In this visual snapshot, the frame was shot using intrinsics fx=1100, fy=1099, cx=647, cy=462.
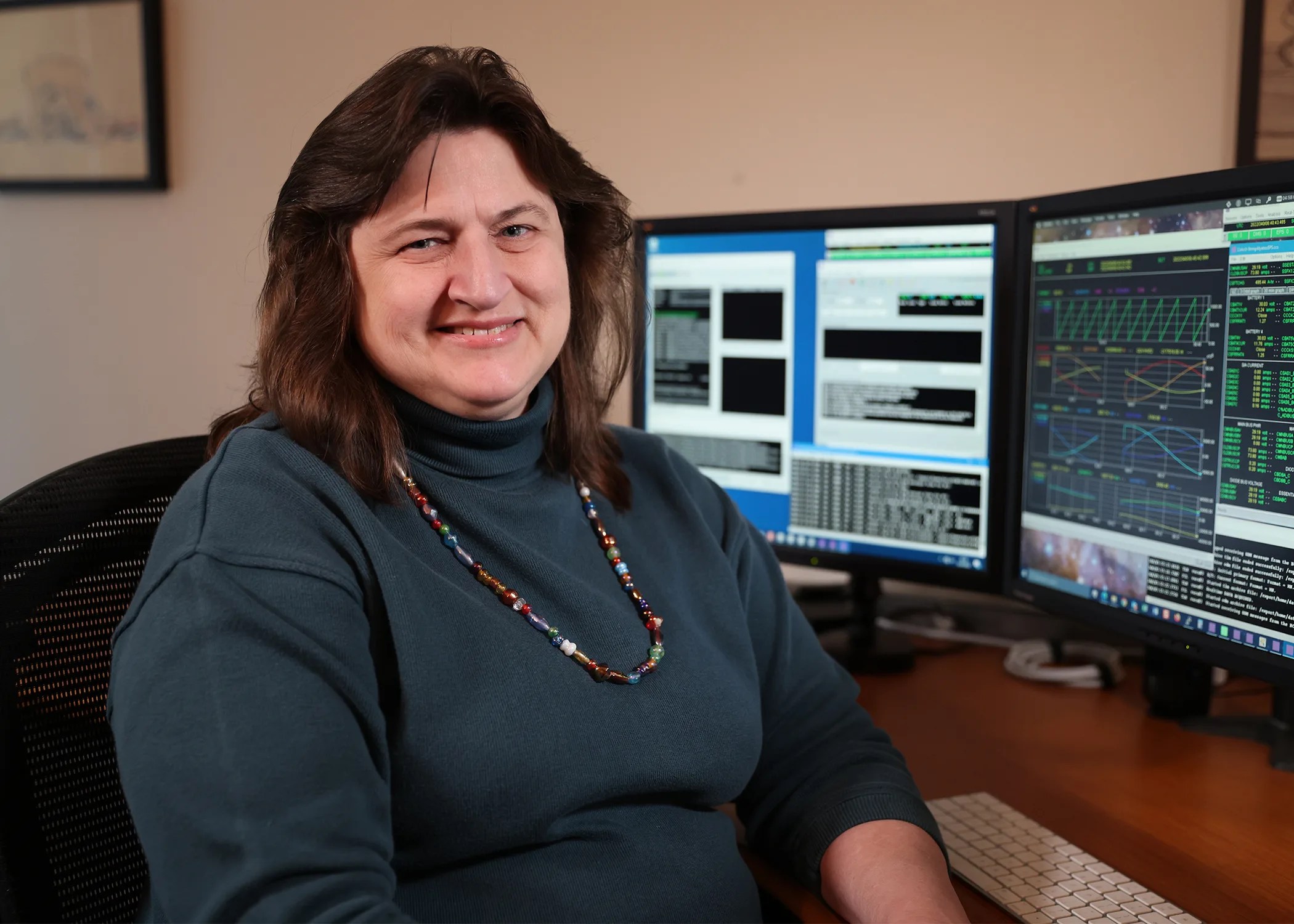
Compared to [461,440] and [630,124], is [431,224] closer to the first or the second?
[461,440]

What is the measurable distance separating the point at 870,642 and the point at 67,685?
40.5 inches

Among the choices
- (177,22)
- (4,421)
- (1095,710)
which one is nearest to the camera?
(1095,710)

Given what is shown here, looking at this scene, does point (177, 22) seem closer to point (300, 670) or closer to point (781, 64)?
point (781, 64)

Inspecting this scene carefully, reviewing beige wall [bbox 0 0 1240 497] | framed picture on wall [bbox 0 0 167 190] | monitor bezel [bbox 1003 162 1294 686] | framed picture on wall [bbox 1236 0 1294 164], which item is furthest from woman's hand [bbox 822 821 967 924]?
framed picture on wall [bbox 0 0 167 190]

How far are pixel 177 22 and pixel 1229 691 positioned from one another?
2.05m

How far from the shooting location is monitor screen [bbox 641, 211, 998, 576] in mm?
1391

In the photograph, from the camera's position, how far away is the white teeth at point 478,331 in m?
0.99

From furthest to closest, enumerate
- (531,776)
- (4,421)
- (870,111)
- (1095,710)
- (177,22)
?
(4,421) → (177,22) → (870,111) → (1095,710) → (531,776)

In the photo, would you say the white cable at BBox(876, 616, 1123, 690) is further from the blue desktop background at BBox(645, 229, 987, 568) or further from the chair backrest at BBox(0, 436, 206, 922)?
the chair backrest at BBox(0, 436, 206, 922)

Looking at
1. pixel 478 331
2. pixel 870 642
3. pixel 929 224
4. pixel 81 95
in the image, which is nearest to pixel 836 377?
pixel 929 224

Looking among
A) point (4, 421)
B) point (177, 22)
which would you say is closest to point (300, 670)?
point (177, 22)

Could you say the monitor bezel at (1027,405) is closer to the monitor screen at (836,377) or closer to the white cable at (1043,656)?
the monitor screen at (836,377)

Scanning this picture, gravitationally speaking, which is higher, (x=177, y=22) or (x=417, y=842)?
(x=177, y=22)

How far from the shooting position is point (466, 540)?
97 centimetres
